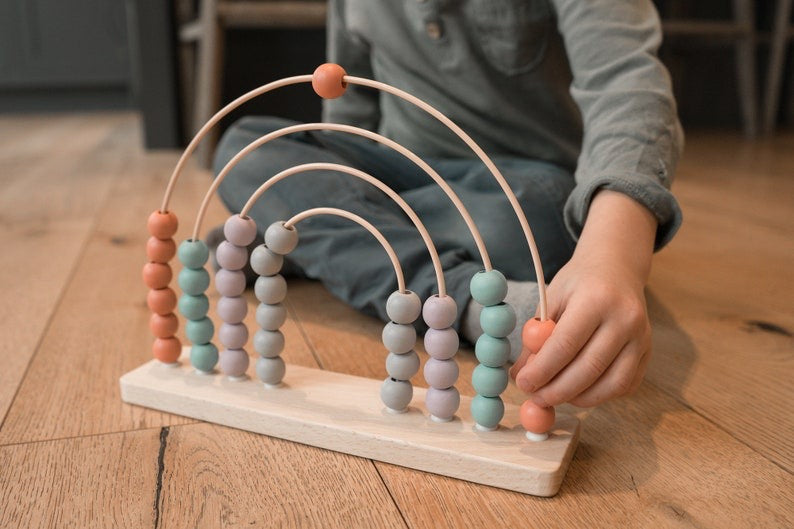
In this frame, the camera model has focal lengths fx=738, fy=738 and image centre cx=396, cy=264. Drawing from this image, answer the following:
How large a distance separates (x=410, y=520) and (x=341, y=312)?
1.32 feet

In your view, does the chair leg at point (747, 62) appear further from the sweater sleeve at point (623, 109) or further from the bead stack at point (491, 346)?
the bead stack at point (491, 346)

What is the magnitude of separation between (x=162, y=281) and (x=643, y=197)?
0.40 meters

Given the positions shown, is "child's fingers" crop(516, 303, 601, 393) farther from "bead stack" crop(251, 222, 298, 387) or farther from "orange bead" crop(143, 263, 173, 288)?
"orange bead" crop(143, 263, 173, 288)

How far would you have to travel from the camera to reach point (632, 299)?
1.65 feet

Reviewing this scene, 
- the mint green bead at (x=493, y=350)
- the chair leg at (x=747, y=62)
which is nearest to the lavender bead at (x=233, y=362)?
the mint green bead at (x=493, y=350)

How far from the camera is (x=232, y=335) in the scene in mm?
593

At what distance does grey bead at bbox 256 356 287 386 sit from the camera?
0.58 metres

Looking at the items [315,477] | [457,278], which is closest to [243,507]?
[315,477]

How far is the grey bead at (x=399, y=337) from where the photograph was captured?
0.52m

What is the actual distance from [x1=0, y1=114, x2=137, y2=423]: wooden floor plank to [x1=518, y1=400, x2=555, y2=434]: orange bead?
16.0 inches

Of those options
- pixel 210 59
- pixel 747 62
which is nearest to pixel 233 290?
pixel 210 59

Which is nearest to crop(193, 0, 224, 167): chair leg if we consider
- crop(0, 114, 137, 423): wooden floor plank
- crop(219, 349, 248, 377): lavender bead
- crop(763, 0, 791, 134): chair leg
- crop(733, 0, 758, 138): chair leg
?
crop(0, 114, 137, 423): wooden floor plank

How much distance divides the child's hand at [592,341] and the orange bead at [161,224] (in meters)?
0.30

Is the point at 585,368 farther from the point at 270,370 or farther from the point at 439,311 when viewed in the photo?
the point at 270,370
